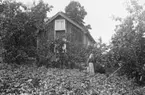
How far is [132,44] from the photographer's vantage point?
10352 mm

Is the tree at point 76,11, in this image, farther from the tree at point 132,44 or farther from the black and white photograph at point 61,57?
the tree at point 132,44

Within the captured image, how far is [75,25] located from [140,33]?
10753 mm

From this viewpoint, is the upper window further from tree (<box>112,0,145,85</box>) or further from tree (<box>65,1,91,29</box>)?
tree (<box>65,1,91,29</box>)

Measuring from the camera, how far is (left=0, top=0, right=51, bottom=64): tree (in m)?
13.1

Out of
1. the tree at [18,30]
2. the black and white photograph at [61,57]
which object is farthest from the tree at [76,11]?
the tree at [18,30]

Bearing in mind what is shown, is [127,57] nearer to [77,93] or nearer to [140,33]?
[140,33]

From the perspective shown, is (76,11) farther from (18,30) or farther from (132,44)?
(132,44)

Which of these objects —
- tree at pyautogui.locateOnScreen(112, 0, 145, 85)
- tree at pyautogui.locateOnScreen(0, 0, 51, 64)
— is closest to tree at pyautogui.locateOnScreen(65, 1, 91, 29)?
tree at pyautogui.locateOnScreen(0, 0, 51, 64)

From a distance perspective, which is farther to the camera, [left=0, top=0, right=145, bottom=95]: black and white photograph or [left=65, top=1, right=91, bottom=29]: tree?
[left=65, top=1, right=91, bottom=29]: tree

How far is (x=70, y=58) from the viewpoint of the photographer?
15984 mm

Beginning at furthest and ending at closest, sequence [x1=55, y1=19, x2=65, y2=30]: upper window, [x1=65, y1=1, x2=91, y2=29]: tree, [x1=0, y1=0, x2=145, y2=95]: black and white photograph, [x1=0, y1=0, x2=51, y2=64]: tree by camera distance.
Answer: [x1=65, y1=1, x2=91, y2=29]: tree < [x1=55, y1=19, x2=65, y2=30]: upper window < [x1=0, y1=0, x2=51, y2=64]: tree < [x1=0, y1=0, x2=145, y2=95]: black and white photograph

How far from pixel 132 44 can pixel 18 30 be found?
294 inches

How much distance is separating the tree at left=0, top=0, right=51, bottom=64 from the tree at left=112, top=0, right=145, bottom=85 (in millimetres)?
6039

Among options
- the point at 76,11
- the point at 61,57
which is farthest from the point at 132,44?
the point at 76,11
